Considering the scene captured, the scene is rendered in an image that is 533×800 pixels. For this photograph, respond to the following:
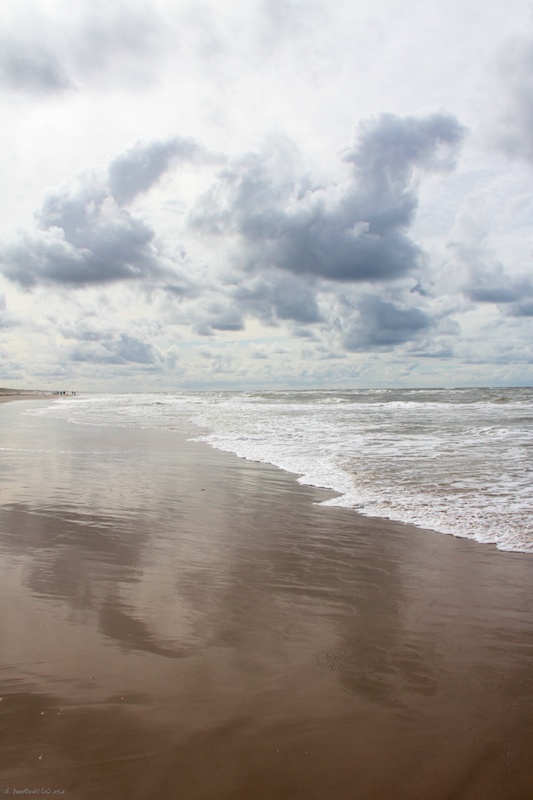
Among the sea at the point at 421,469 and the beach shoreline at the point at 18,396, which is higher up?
the beach shoreline at the point at 18,396

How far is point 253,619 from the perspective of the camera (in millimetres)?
3910

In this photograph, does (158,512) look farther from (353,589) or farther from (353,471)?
(353,471)

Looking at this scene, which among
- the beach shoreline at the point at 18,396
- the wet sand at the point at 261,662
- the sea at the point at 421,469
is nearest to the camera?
the wet sand at the point at 261,662

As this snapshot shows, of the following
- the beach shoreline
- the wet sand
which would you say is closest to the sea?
the wet sand

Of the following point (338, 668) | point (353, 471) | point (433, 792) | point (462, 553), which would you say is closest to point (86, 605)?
point (338, 668)

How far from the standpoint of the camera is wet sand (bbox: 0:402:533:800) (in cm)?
239

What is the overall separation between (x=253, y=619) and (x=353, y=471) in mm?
7077

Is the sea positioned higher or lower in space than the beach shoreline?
lower

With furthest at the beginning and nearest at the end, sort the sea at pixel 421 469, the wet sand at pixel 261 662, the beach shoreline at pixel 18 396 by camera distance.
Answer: the beach shoreline at pixel 18 396
the sea at pixel 421 469
the wet sand at pixel 261 662

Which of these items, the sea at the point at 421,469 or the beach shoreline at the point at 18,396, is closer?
the sea at the point at 421,469

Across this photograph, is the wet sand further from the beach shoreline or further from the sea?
the beach shoreline

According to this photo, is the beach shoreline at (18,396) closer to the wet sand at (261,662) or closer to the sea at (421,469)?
the sea at (421,469)

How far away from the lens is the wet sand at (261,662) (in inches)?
94.0

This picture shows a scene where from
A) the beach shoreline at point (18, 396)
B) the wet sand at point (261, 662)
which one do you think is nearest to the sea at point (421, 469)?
the wet sand at point (261, 662)
